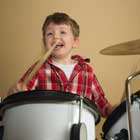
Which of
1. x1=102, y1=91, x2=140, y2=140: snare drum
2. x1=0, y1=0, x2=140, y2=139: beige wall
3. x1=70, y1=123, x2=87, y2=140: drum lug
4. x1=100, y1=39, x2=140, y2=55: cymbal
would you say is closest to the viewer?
x1=70, y1=123, x2=87, y2=140: drum lug

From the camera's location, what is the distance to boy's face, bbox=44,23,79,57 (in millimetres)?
1064

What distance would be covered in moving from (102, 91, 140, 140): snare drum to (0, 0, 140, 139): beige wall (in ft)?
1.38

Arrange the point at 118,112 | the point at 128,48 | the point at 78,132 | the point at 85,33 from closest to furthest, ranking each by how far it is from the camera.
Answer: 1. the point at 78,132
2. the point at 118,112
3. the point at 128,48
4. the point at 85,33

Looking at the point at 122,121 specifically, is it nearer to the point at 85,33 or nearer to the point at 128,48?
the point at 128,48

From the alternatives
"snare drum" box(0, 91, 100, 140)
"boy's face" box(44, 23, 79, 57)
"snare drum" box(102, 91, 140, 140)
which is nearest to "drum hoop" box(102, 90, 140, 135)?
"snare drum" box(102, 91, 140, 140)

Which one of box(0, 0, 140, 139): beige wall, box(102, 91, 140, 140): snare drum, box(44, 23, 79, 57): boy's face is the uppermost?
box(0, 0, 140, 139): beige wall

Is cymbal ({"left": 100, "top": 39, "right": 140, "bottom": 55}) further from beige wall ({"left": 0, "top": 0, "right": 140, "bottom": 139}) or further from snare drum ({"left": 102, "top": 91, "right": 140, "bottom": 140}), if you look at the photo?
beige wall ({"left": 0, "top": 0, "right": 140, "bottom": 139})

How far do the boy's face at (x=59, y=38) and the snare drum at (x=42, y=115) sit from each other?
0.36m

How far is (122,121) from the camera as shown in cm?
82

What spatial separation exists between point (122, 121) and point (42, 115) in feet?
0.71

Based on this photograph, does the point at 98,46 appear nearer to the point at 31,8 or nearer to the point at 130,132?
the point at 31,8

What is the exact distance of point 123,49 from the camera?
101cm

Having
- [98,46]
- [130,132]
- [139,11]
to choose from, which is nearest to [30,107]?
[130,132]

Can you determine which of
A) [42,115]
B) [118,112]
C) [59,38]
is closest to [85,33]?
[59,38]
